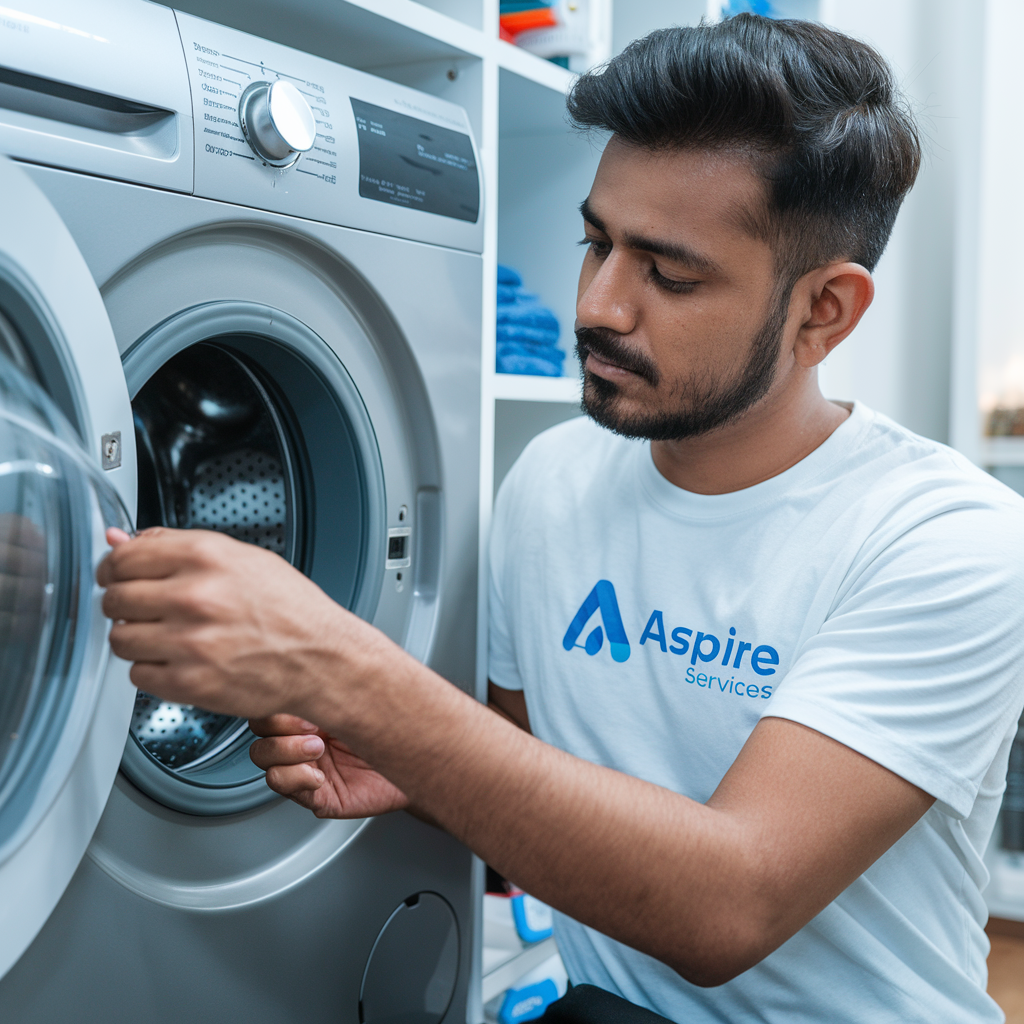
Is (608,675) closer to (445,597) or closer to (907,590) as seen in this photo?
(445,597)

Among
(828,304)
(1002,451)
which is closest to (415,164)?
(828,304)

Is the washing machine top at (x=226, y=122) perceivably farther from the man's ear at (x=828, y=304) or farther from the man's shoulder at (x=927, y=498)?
the man's shoulder at (x=927, y=498)

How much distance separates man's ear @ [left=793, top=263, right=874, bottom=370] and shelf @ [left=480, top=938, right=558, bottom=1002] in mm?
793

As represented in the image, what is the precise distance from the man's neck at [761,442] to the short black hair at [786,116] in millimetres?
137

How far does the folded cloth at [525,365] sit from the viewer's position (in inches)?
47.8

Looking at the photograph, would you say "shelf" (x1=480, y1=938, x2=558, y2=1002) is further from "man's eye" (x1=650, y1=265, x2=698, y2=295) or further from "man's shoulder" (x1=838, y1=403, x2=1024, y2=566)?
"man's eye" (x1=650, y1=265, x2=698, y2=295)

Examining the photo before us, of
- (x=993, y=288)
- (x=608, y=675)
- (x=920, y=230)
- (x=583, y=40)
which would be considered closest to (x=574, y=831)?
(x=608, y=675)

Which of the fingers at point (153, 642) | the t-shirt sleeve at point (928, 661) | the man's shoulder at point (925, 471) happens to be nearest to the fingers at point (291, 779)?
the fingers at point (153, 642)

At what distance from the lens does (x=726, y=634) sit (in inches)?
36.8

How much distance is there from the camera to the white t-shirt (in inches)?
31.2

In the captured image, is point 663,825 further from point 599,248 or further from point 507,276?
point 507,276

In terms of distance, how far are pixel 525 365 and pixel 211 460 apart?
438mm

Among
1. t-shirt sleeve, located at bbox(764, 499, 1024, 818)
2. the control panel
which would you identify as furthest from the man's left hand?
t-shirt sleeve, located at bbox(764, 499, 1024, 818)

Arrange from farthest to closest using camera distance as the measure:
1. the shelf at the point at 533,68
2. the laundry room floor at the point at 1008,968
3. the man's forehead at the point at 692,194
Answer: the laundry room floor at the point at 1008,968 → the shelf at the point at 533,68 → the man's forehead at the point at 692,194
